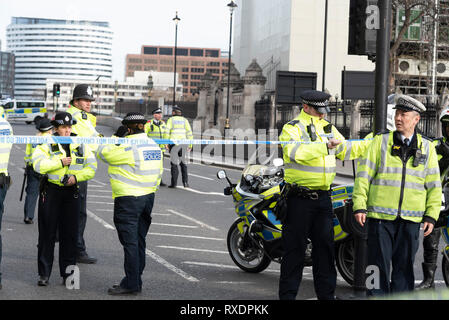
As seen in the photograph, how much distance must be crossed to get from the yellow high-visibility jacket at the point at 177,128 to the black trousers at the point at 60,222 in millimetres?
10635

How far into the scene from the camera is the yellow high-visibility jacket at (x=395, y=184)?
5.54 metres

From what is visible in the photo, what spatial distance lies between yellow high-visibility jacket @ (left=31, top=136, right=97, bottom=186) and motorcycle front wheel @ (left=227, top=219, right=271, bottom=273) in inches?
78.4

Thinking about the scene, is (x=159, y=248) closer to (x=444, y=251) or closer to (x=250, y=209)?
(x=250, y=209)

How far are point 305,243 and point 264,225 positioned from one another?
5.01ft

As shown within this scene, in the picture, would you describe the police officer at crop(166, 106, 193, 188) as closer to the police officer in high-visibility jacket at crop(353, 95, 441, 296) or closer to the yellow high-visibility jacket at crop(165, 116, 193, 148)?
the yellow high-visibility jacket at crop(165, 116, 193, 148)

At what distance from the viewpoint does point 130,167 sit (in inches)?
276

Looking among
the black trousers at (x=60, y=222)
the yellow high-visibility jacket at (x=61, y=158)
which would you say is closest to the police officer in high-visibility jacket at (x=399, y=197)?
the yellow high-visibility jacket at (x=61, y=158)

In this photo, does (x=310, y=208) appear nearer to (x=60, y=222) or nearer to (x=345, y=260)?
(x=345, y=260)

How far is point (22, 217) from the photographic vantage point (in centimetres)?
1226

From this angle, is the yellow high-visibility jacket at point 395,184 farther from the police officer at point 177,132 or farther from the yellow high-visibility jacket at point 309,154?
the police officer at point 177,132

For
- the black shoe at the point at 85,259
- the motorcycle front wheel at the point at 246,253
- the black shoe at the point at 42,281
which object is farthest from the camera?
the black shoe at the point at 85,259

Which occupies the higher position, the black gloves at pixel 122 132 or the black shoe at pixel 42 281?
the black gloves at pixel 122 132

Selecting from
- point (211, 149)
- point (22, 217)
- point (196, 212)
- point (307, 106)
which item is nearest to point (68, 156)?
point (307, 106)

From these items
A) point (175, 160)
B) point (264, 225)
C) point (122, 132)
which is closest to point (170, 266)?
point (264, 225)
